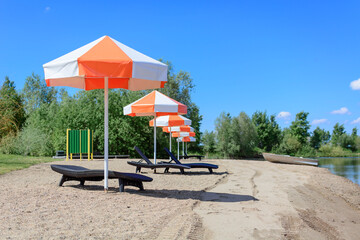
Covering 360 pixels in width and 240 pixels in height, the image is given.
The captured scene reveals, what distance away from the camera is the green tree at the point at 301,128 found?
58906mm

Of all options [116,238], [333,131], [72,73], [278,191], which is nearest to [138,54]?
[72,73]

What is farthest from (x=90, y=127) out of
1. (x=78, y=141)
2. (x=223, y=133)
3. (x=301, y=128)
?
(x=301, y=128)

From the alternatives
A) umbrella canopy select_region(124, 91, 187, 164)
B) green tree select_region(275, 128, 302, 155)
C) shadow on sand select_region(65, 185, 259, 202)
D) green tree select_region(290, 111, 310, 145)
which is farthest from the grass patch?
green tree select_region(290, 111, 310, 145)

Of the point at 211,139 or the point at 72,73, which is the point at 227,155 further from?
the point at 72,73

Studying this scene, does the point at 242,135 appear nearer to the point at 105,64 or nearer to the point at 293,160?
the point at 293,160

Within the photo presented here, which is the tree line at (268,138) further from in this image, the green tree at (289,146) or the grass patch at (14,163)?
the grass patch at (14,163)

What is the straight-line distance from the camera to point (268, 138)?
59.3 meters

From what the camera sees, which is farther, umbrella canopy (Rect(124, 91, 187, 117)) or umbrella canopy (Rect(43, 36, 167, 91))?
umbrella canopy (Rect(124, 91, 187, 117))

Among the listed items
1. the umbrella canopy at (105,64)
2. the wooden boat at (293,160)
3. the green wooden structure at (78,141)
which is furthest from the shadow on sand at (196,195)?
the wooden boat at (293,160)

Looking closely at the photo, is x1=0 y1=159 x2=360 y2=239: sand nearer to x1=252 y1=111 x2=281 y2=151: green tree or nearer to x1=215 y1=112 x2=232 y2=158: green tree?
x1=215 y1=112 x2=232 y2=158: green tree

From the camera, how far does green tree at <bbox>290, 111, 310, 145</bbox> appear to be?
193ft

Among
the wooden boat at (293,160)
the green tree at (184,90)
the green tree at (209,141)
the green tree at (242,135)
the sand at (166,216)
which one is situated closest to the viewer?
the sand at (166,216)

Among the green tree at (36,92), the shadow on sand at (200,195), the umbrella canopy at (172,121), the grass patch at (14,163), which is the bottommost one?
the shadow on sand at (200,195)

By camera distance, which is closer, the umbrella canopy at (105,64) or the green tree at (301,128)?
the umbrella canopy at (105,64)
